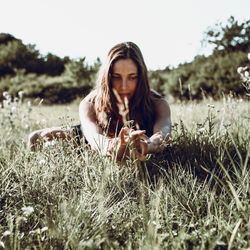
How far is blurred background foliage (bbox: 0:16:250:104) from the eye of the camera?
11.9 meters

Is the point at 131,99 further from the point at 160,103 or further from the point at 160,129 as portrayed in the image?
the point at 160,129

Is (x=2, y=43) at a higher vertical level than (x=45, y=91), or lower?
higher

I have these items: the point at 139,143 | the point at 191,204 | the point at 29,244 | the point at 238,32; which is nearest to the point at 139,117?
the point at 139,143

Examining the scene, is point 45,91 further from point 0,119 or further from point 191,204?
point 191,204

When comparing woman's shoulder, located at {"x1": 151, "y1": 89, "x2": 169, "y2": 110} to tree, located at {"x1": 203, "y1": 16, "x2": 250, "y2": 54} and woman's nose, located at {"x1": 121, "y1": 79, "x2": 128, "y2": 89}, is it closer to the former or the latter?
woman's nose, located at {"x1": 121, "y1": 79, "x2": 128, "y2": 89}

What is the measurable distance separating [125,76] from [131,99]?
0.24 m

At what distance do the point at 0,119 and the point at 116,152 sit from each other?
2.83 meters

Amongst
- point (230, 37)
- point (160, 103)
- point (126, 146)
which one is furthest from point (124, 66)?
point (230, 37)

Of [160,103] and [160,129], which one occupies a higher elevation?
[160,103]

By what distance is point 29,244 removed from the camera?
1.17 meters

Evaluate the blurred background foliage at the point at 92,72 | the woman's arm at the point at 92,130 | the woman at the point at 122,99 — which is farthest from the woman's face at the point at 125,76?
the blurred background foliage at the point at 92,72

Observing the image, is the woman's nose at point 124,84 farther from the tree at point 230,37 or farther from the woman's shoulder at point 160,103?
the tree at point 230,37

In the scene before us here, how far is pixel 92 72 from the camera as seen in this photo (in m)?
18.9

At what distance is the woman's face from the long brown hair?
3 centimetres
